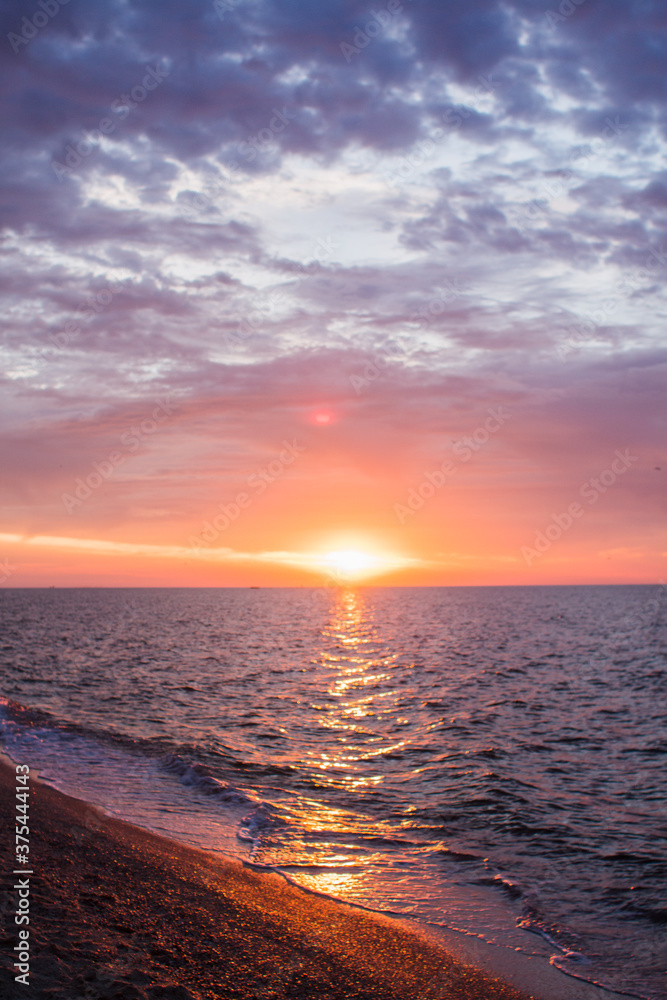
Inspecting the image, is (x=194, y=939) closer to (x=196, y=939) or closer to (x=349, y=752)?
(x=196, y=939)

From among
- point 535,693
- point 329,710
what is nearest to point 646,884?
point 329,710

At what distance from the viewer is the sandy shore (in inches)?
→ 279

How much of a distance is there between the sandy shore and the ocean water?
4.34 feet

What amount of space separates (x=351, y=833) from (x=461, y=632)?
3028 inches

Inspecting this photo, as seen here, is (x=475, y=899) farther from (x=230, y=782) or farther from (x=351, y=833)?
(x=230, y=782)

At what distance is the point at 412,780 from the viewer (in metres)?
18.5

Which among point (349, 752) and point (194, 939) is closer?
point (194, 939)

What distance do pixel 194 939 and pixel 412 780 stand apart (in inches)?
444

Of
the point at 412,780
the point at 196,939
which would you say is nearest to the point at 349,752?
the point at 412,780

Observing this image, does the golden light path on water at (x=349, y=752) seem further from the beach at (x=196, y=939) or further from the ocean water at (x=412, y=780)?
the beach at (x=196, y=939)

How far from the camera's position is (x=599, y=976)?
8.70 m

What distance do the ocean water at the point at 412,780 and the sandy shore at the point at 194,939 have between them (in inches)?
52.1

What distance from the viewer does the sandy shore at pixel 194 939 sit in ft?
23.2

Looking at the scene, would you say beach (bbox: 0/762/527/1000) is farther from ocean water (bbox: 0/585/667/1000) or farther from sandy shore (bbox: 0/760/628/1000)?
ocean water (bbox: 0/585/667/1000)
